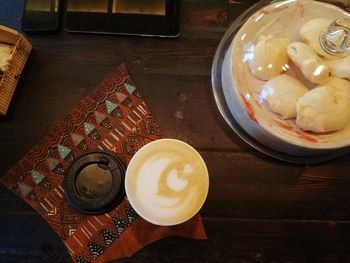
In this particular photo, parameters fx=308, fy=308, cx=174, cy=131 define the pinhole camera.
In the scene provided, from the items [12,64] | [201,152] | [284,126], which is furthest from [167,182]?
[12,64]

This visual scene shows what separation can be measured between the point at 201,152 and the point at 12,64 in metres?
0.43

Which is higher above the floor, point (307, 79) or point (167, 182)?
point (307, 79)

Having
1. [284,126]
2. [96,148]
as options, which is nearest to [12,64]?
[96,148]

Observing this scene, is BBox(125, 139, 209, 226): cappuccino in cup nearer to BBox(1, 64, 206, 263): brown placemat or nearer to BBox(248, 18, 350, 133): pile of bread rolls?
BBox(1, 64, 206, 263): brown placemat

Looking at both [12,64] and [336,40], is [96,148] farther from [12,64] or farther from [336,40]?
[336,40]

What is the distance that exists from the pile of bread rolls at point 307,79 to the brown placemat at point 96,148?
253mm

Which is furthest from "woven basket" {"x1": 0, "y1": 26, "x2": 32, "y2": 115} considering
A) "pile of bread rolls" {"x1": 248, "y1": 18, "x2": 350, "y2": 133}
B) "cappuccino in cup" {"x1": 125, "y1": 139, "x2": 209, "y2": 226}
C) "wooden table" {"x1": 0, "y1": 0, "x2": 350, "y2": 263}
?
"pile of bread rolls" {"x1": 248, "y1": 18, "x2": 350, "y2": 133}

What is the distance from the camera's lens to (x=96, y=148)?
2.12ft

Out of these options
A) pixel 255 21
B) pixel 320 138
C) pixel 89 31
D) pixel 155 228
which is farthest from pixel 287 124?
pixel 89 31

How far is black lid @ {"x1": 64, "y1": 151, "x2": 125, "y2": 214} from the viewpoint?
1.95 ft

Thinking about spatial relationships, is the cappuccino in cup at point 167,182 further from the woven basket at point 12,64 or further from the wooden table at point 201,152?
the woven basket at point 12,64

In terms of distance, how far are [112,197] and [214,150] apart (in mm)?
228

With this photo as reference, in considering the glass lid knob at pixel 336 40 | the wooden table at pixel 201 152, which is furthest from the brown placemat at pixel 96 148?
the glass lid knob at pixel 336 40

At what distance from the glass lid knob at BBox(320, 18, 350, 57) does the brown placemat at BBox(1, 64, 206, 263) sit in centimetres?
38
